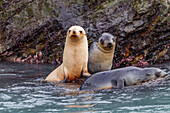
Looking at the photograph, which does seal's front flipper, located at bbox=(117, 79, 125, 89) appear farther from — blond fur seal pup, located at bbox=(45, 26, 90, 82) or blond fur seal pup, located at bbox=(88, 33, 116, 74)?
blond fur seal pup, located at bbox=(88, 33, 116, 74)

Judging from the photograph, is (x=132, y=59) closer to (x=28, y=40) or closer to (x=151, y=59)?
(x=151, y=59)

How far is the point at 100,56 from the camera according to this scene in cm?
914

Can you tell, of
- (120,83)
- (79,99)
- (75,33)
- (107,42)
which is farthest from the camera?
(107,42)

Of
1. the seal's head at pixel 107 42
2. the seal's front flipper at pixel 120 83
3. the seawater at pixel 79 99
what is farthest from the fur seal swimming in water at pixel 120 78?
the seal's head at pixel 107 42

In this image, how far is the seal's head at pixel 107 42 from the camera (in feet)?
28.7

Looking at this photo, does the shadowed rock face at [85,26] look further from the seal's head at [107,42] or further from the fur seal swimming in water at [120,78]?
the fur seal swimming in water at [120,78]

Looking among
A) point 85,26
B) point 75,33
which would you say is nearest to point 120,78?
point 75,33

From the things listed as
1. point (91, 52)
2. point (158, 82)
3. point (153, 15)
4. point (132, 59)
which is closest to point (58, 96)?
point (158, 82)

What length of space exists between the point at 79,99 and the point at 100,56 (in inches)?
149

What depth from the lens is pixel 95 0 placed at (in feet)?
37.8

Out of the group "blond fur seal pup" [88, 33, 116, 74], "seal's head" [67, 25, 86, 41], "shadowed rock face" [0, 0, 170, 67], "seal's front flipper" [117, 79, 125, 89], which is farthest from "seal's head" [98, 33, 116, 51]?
"seal's front flipper" [117, 79, 125, 89]

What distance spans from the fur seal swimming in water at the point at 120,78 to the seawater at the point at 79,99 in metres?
0.18

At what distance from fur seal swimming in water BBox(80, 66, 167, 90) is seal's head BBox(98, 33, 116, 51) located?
224 cm

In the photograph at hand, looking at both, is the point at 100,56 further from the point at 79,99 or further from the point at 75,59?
the point at 79,99
